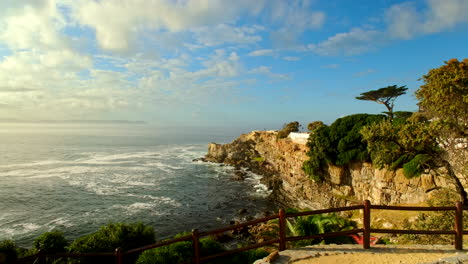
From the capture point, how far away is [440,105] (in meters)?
11.1

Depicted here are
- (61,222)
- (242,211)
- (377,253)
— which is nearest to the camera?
(377,253)

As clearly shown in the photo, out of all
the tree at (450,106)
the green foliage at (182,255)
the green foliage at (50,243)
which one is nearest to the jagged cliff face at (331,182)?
the tree at (450,106)

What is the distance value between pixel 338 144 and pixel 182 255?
22133 mm

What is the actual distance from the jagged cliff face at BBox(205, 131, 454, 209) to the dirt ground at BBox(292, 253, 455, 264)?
8.12 metres

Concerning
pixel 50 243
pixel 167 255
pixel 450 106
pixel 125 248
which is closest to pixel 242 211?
pixel 125 248

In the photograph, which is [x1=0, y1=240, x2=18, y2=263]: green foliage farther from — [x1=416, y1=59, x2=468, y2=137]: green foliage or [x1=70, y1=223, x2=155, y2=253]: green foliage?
[x1=416, y1=59, x2=468, y2=137]: green foliage

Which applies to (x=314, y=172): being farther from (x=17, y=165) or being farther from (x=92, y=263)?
(x=17, y=165)

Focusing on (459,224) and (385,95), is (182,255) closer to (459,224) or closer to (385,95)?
(459,224)

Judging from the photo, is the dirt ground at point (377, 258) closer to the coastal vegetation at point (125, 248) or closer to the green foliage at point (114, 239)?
the coastal vegetation at point (125, 248)

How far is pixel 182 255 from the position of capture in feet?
43.2

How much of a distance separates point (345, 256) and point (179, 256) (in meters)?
8.89

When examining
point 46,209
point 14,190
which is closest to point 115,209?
point 46,209

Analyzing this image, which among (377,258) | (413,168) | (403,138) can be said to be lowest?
(377,258)

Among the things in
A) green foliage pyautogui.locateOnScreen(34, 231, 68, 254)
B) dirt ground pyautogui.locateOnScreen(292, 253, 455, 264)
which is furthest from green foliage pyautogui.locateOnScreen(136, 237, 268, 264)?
dirt ground pyautogui.locateOnScreen(292, 253, 455, 264)
